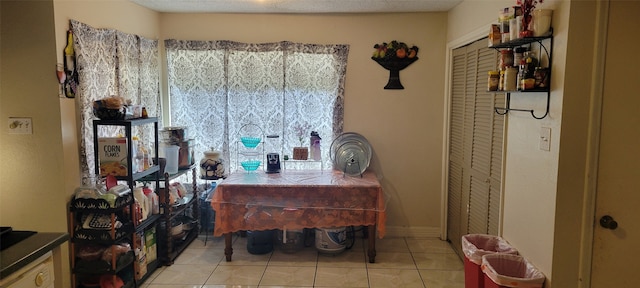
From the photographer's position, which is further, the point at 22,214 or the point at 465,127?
the point at 465,127

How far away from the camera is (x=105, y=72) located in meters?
3.11

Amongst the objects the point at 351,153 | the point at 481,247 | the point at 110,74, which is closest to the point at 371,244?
the point at 351,153

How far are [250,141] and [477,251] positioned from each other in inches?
94.1

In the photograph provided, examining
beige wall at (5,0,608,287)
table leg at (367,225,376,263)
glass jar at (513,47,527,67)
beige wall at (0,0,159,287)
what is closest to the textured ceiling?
beige wall at (5,0,608,287)

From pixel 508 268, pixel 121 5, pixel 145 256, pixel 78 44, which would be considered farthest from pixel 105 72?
pixel 508 268

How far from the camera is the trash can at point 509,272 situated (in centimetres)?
205

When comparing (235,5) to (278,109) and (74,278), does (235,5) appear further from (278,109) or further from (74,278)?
(74,278)

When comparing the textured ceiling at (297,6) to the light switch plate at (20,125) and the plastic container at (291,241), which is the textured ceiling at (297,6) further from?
the plastic container at (291,241)

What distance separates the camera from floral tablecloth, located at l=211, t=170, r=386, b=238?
3.54 meters

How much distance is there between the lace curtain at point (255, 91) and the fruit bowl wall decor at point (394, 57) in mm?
332

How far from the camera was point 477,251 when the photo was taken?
7.79 ft

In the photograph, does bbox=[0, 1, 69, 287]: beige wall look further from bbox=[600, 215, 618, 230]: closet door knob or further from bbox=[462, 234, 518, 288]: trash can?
bbox=[600, 215, 618, 230]: closet door knob

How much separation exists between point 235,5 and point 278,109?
1055mm

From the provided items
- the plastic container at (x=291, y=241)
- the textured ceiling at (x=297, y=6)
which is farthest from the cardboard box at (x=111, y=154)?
the plastic container at (x=291, y=241)
